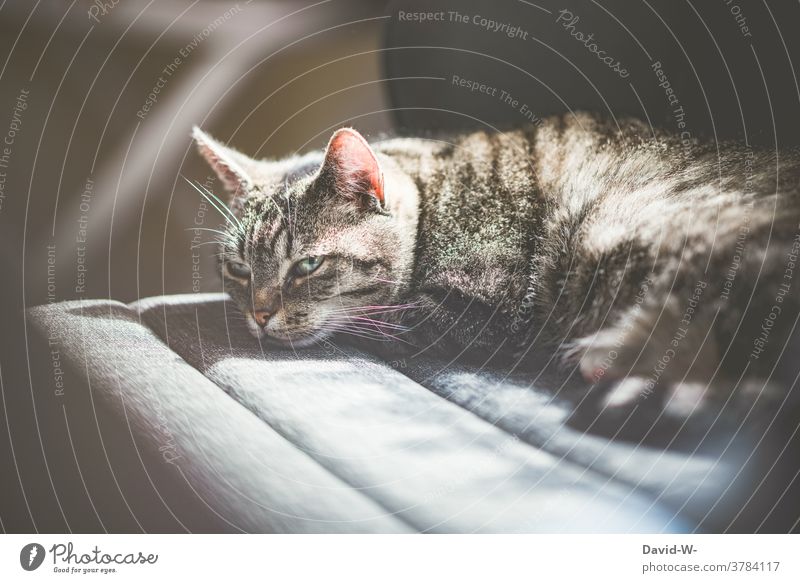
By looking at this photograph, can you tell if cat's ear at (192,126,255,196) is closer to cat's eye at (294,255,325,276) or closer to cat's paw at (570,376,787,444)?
cat's eye at (294,255,325,276)

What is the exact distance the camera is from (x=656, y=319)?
60 centimetres

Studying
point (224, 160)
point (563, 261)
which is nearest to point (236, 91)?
point (224, 160)

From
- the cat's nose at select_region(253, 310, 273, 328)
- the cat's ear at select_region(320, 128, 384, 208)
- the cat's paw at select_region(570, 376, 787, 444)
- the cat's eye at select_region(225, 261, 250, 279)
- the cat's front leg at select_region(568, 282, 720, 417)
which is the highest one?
the cat's ear at select_region(320, 128, 384, 208)

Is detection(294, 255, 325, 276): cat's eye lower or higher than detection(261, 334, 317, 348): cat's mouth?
higher

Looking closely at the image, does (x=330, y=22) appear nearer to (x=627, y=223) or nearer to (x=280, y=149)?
(x=280, y=149)

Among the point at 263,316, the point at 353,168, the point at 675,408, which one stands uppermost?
the point at 353,168

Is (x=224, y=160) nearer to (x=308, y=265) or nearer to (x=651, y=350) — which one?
(x=308, y=265)

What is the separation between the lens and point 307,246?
0.62m

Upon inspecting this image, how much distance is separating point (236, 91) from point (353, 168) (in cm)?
15

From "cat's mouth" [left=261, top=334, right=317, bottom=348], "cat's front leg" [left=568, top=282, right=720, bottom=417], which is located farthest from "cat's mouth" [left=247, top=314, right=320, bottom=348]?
"cat's front leg" [left=568, top=282, right=720, bottom=417]

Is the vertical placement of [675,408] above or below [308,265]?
below

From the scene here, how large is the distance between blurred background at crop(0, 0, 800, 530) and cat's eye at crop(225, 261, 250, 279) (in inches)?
0.9

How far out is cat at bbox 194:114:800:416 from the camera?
0.60 metres
